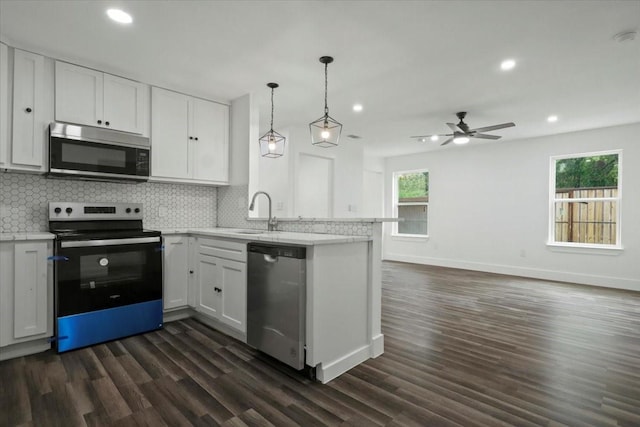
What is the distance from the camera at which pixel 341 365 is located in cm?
226

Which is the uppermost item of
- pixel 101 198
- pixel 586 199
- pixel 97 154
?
pixel 97 154

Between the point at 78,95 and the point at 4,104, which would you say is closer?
the point at 4,104

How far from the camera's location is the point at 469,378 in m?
2.21

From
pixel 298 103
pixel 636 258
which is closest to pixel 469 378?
pixel 298 103

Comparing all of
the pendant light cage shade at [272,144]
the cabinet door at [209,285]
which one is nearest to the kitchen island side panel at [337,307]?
the cabinet door at [209,285]

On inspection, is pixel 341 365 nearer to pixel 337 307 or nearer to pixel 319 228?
pixel 337 307

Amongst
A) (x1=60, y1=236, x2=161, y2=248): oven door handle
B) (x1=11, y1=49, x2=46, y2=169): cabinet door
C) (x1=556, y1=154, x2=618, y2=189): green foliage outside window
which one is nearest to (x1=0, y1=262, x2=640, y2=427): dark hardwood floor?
(x1=60, y1=236, x2=161, y2=248): oven door handle

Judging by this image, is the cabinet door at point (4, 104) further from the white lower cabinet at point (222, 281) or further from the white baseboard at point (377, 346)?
the white baseboard at point (377, 346)

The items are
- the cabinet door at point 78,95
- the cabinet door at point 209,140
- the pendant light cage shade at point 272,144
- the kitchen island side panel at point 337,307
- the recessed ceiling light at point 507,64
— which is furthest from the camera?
the cabinet door at point 209,140

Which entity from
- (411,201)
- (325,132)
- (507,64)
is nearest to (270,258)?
(325,132)

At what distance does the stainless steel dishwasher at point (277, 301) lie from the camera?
2.11m

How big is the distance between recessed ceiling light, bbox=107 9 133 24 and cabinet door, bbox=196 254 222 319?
1.98 meters

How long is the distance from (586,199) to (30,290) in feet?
24.5

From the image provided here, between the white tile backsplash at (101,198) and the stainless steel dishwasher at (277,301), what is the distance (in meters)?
1.75
